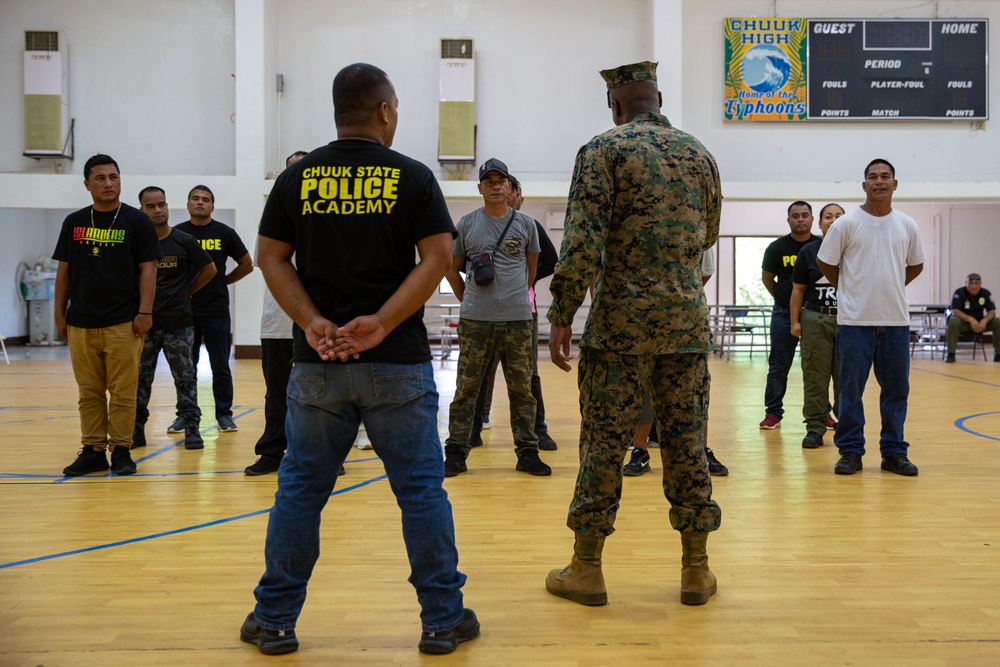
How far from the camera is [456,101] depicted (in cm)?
1441

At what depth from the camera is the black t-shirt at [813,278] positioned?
5691mm

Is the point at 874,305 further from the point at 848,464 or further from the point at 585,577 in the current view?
the point at 585,577

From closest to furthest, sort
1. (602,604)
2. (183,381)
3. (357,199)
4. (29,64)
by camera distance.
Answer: (357,199), (602,604), (183,381), (29,64)

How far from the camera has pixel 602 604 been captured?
267 cm

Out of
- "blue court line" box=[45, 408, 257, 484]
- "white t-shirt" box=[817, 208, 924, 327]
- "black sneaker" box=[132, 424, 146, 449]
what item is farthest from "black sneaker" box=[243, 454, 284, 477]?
"white t-shirt" box=[817, 208, 924, 327]

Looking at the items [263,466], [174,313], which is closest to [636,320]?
[263,466]

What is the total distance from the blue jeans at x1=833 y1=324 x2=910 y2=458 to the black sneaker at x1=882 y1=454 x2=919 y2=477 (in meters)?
0.03

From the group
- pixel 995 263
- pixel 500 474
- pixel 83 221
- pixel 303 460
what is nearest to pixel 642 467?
pixel 500 474

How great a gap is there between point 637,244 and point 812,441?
3.48 meters

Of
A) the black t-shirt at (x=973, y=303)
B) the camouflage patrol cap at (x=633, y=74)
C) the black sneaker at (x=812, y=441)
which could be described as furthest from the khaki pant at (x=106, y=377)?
the black t-shirt at (x=973, y=303)

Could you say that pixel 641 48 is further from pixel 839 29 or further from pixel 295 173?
pixel 295 173

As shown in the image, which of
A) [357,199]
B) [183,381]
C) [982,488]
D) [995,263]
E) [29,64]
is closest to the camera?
[357,199]

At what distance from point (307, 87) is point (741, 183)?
7.50m

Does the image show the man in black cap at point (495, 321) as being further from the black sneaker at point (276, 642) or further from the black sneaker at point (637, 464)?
the black sneaker at point (276, 642)
